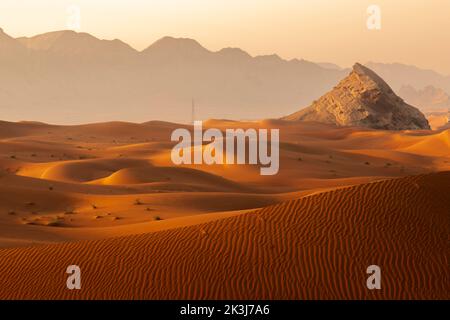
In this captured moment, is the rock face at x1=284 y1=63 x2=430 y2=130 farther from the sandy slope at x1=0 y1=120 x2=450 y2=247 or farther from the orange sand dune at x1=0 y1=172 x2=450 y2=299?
the orange sand dune at x1=0 y1=172 x2=450 y2=299

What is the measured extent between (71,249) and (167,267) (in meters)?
1.86

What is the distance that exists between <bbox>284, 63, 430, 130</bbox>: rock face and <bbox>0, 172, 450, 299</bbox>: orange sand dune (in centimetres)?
3752

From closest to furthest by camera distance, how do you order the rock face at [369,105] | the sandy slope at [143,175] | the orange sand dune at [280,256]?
the orange sand dune at [280,256]
the sandy slope at [143,175]
the rock face at [369,105]

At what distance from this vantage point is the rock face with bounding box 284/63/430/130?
46.6 m

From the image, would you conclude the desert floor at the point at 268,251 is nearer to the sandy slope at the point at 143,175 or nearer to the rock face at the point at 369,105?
the sandy slope at the point at 143,175

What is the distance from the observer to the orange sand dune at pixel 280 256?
7.82 m

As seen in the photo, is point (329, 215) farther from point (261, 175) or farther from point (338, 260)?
point (261, 175)

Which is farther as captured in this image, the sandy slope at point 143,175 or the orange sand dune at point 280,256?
the sandy slope at point 143,175

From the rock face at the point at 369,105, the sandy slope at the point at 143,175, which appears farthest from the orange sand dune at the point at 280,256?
the rock face at the point at 369,105

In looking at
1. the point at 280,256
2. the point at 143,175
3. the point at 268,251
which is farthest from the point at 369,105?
the point at 280,256

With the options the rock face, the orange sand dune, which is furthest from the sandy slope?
the orange sand dune

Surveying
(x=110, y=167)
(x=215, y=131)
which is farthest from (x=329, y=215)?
(x=215, y=131)

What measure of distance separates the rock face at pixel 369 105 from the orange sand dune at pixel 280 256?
37522 mm
